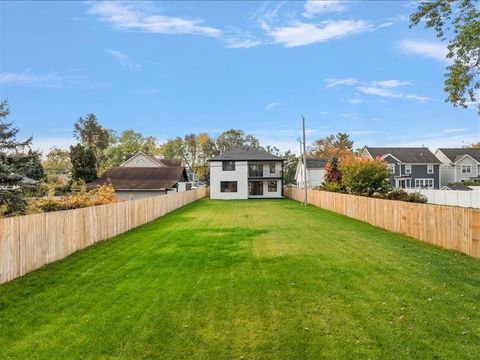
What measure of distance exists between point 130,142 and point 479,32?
268ft

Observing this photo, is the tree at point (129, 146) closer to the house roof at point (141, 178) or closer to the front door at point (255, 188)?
the house roof at point (141, 178)

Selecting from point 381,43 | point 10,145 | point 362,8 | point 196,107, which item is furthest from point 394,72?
point 196,107

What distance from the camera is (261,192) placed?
49969mm

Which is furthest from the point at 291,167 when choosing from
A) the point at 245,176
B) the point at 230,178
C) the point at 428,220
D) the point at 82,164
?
the point at 428,220

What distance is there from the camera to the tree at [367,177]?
27.7 meters

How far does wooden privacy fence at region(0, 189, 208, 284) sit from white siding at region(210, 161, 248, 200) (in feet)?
99.7

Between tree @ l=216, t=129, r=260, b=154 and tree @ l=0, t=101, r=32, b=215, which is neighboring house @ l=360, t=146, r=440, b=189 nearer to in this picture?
tree @ l=216, t=129, r=260, b=154

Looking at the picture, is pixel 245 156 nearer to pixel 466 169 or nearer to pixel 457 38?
pixel 466 169

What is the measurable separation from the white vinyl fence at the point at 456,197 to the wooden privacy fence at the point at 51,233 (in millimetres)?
22455

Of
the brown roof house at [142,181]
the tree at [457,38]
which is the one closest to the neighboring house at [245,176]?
the brown roof house at [142,181]

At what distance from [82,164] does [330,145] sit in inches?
2332

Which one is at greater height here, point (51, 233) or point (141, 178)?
point (141, 178)

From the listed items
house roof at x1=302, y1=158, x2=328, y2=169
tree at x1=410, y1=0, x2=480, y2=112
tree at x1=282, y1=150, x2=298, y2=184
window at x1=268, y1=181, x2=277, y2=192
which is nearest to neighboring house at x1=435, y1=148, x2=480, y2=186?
house roof at x1=302, y1=158, x2=328, y2=169

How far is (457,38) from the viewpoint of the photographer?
38.6 ft
